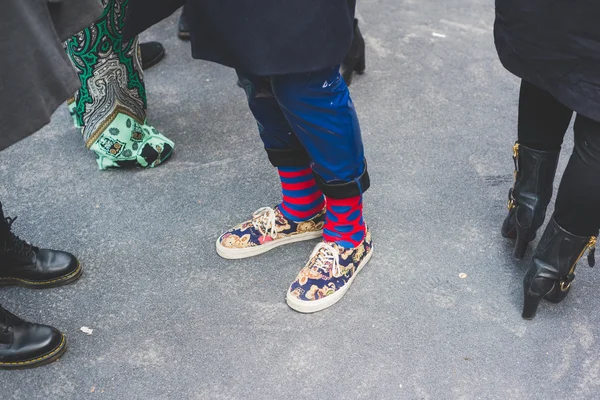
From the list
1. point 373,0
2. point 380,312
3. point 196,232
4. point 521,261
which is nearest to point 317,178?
point 380,312

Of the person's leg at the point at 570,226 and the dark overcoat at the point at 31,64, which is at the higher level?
the dark overcoat at the point at 31,64

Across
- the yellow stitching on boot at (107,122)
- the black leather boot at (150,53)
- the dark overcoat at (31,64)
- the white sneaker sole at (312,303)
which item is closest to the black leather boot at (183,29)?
the black leather boot at (150,53)

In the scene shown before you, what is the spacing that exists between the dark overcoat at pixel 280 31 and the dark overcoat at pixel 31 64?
32 centimetres

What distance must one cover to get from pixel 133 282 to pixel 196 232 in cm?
28

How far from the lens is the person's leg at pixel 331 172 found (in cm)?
154

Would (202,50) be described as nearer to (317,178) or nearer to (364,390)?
(317,178)

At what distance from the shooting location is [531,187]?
69.0 inches

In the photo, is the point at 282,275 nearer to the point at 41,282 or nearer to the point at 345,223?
the point at 345,223

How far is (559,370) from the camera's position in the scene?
162 cm

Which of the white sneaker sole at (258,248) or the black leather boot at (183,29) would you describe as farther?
the black leather boot at (183,29)

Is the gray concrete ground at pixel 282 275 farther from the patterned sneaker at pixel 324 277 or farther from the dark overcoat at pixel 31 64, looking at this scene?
the dark overcoat at pixel 31 64

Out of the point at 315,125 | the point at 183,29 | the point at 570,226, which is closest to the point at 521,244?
the point at 570,226

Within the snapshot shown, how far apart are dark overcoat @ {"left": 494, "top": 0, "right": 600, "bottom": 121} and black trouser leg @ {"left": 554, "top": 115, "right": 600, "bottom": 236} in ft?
0.28

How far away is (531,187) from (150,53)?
194cm
